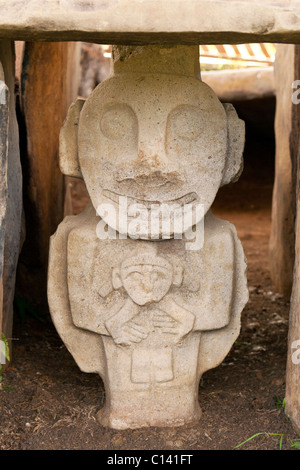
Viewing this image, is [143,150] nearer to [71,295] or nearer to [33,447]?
[71,295]

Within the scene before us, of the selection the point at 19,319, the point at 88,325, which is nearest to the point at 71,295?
the point at 88,325

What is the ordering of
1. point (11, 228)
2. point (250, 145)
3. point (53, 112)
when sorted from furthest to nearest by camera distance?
point (250, 145)
point (53, 112)
point (11, 228)

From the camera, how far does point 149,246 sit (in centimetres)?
260

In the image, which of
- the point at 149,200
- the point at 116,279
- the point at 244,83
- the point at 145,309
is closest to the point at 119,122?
the point at 149,200

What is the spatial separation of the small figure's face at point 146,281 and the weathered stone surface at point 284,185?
1.75 metres

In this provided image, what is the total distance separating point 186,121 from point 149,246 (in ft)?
1.50

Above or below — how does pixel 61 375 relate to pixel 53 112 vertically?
below

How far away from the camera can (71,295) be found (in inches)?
105

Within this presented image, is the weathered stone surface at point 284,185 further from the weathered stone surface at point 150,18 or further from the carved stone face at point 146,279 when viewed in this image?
the weathered stone surface at point 150,18

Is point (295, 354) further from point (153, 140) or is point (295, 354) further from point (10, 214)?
point (10, 214)

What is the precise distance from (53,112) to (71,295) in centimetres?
125

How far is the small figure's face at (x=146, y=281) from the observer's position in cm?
258

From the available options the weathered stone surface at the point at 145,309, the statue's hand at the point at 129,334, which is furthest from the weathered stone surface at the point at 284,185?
the statue's hand at the point at 129,334

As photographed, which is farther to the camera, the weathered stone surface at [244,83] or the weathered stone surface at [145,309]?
the weathered stone surface at [244,83]
